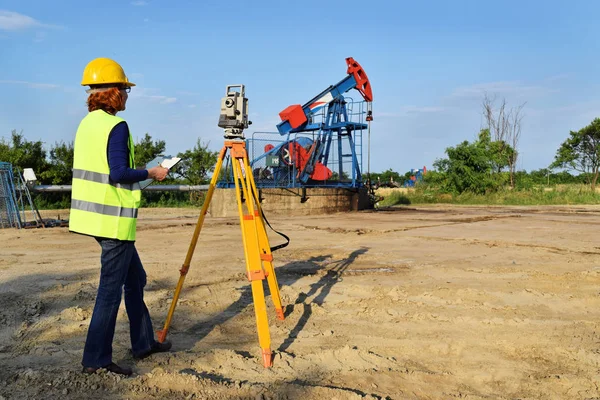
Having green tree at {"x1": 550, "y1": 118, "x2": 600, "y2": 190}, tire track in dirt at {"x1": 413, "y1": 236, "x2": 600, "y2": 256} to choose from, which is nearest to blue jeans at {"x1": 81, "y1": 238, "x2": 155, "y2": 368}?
tire track in dirt at {"x1": 413, "y1": 236, "x2": 600, "y2": 256}

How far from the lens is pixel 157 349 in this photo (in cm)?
356

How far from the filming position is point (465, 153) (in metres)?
28.3

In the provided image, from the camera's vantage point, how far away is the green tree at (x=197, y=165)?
1065 inches

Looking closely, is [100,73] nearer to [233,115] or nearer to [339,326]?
[233,115]

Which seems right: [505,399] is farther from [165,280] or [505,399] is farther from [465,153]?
[465,153]

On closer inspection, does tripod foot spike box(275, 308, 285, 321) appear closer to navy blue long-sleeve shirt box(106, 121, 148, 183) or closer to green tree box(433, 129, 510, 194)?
navy blue long-sleeve shirt box(106, 121, 148, 183)

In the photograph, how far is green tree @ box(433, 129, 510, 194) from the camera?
28094 millimetres

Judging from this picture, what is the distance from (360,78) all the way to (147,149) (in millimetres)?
13720

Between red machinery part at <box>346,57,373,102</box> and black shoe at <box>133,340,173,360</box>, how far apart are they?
16.4 m

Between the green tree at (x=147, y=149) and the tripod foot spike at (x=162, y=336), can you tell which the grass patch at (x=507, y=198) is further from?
the tripod foot spike at (x=162, y=336)

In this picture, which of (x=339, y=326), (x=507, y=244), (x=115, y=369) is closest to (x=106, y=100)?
(x=115, y=369)

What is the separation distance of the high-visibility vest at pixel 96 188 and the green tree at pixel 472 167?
89.3ft

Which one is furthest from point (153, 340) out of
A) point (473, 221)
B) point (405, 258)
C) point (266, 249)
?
point (473, 221)

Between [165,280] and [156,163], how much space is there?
308cm
